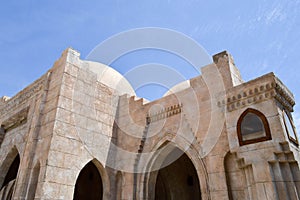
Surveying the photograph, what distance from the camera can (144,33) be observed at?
350 inches

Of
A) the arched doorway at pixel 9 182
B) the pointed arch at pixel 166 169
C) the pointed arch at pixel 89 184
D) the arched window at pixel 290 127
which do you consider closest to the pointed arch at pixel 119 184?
the pointed arch at pixel 166 169

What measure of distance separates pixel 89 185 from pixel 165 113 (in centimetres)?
630

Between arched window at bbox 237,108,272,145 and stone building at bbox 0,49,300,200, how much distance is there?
25mm

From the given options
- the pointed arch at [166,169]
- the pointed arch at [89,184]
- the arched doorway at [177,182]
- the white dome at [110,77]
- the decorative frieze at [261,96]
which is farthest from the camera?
the pointed arch at [89,184]

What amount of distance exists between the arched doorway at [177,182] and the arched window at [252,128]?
5074mm

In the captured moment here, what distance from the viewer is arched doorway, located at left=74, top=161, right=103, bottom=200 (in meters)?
11.4

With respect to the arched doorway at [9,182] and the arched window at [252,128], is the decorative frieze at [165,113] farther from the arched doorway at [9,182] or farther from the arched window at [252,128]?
the arched doorway at [9,182]

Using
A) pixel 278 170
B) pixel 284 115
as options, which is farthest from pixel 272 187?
pixel 284 115

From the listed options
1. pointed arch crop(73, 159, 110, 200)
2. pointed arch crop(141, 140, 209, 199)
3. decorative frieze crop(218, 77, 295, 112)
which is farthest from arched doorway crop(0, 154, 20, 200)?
decorative frieze crop(218, 77, 295, 112)

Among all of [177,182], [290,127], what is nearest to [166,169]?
[177,182]

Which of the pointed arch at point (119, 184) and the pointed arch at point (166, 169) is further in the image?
the pointed arch at point (119, 184)

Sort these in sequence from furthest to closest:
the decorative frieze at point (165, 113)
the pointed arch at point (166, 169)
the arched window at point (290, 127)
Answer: the decorative frieze at point (165, 113), the pointed arch at point (166, 169), the arched window at point (290, 127)

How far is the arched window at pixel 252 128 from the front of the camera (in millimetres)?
5690

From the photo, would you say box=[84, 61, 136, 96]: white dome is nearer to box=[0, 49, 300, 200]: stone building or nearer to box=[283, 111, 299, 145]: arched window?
box=[0, 49, 300, 200]: stone building
